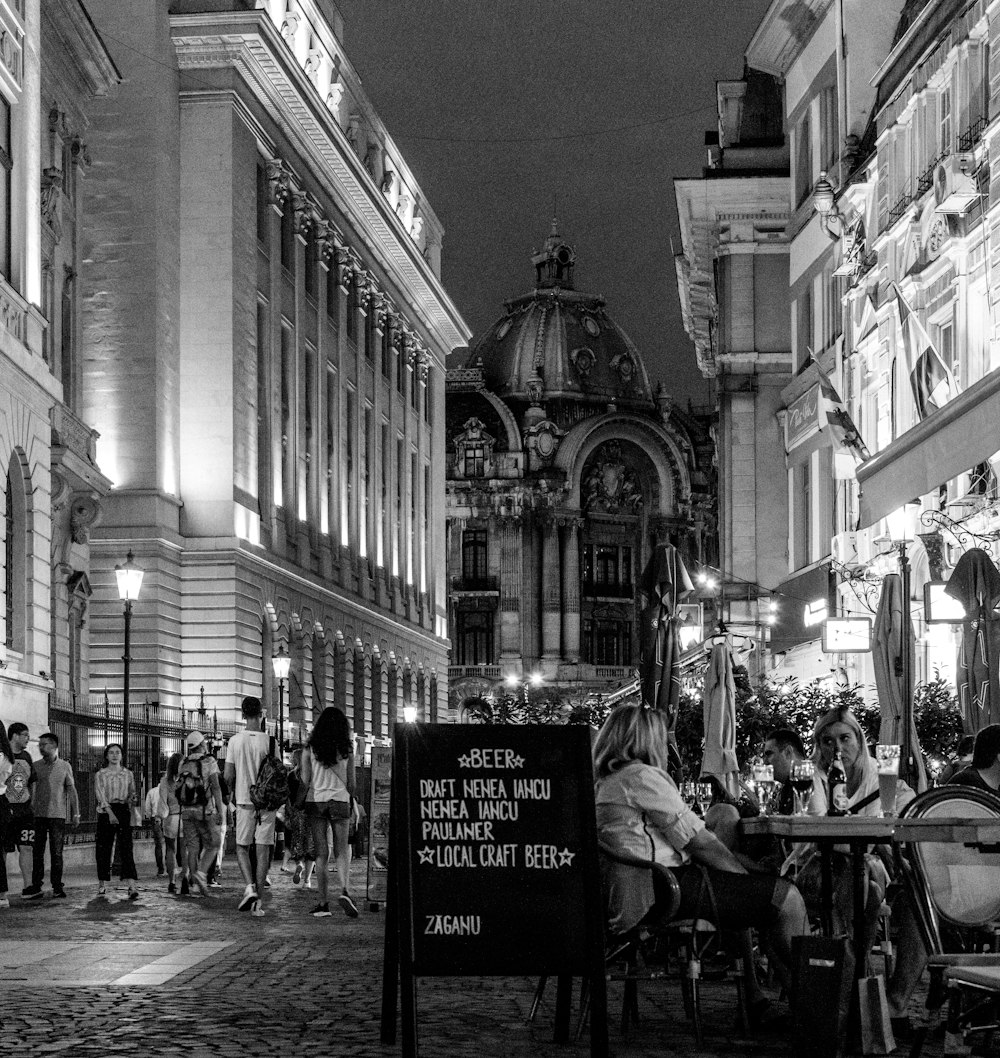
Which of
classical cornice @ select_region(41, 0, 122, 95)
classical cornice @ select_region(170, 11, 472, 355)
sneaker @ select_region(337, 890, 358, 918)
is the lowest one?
sneaker @ select_region(337, 890, 358, 918)

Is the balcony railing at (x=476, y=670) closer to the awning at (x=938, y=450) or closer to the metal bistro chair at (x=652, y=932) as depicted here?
the awning at (x=938, y=450)

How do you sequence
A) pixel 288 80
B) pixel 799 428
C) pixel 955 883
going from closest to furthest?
pixel 955 883
pixel 799 428
pixel 288 80

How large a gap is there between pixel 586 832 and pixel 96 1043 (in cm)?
264

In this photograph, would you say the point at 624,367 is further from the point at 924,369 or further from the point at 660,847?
the point at 660,847

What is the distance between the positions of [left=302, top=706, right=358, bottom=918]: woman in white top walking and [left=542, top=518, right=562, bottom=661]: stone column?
346 ft

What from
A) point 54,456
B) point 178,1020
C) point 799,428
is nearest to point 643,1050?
point 178,1020

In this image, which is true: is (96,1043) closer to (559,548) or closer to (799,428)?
(799,428)

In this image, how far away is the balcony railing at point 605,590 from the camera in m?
129

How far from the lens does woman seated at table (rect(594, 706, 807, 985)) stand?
389 inches

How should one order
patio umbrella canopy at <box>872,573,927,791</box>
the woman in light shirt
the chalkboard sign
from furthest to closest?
1. the woman in light shirt
2. patio umbrella canopy at <box>872,573,927,791</box>
3. the chalkboard sign

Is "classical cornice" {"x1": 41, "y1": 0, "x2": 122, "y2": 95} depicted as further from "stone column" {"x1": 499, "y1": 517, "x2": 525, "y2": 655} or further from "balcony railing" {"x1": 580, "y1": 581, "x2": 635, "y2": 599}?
"balcony railing" {"x1": 580, "y1": 581, "x2": 635, "y2": 599}

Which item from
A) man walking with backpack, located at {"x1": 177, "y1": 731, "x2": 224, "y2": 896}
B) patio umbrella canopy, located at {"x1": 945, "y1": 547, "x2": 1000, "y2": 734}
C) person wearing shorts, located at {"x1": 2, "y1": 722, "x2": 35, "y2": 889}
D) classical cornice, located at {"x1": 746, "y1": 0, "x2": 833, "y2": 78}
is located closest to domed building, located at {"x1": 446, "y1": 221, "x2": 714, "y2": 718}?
classical cornice, located at {"x1": 746, "y1": 0, "x2": 833, "y2": 78}

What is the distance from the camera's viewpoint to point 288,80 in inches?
2248

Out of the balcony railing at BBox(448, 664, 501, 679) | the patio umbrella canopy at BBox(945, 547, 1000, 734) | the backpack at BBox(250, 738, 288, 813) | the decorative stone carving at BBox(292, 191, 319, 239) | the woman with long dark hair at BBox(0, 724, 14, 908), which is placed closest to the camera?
the patio umbrella canopy at BBox(945, 547, 1000, 734)
